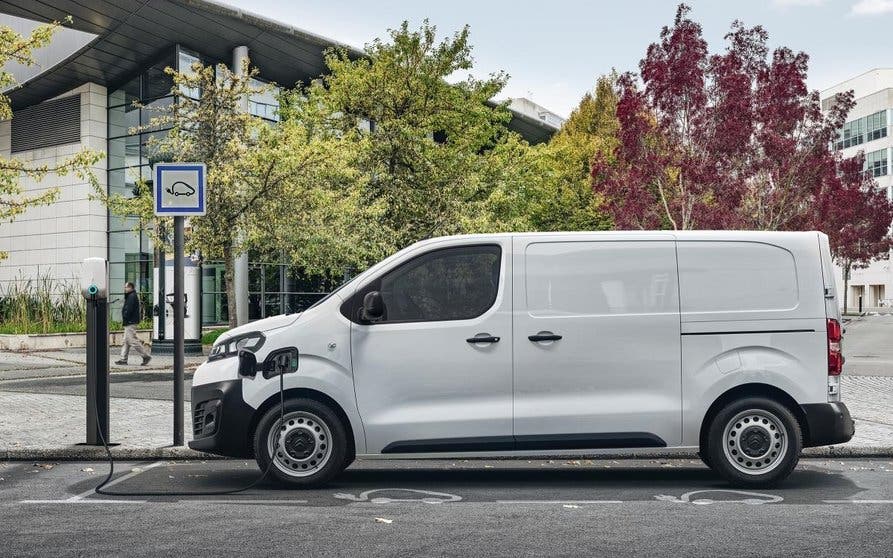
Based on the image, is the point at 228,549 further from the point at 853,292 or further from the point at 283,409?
the point at 853,292

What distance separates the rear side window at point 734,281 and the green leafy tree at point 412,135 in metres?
18.0

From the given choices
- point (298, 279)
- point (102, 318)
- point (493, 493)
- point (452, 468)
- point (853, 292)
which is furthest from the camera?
point (853, 292)

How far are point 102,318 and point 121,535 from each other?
394 centimetres

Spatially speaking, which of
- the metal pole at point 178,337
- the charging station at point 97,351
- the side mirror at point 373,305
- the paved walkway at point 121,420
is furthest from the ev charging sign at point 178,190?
the side mirror at point 373,305

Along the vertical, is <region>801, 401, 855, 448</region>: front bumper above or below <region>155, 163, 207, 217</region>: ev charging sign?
below

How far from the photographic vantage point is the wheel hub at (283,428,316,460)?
7.45 meters

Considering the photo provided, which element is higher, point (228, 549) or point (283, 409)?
point (283, 409)

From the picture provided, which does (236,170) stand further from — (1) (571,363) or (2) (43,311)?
(1) (571,363)

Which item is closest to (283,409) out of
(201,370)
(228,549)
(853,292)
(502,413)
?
(201,370)

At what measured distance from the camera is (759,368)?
741cm

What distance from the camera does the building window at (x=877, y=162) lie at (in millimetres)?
89938

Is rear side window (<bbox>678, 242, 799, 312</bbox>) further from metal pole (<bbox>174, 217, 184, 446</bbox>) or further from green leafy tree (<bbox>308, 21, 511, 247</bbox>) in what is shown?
green leafy tree (<bbox>308, 21, 511, 247</bbox>)

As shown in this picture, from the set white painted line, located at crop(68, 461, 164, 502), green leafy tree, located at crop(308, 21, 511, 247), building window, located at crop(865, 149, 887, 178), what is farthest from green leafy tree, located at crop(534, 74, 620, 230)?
building window, located at crop(865, 149, 887, 178)

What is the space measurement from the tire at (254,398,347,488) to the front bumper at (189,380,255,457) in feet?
0.43
